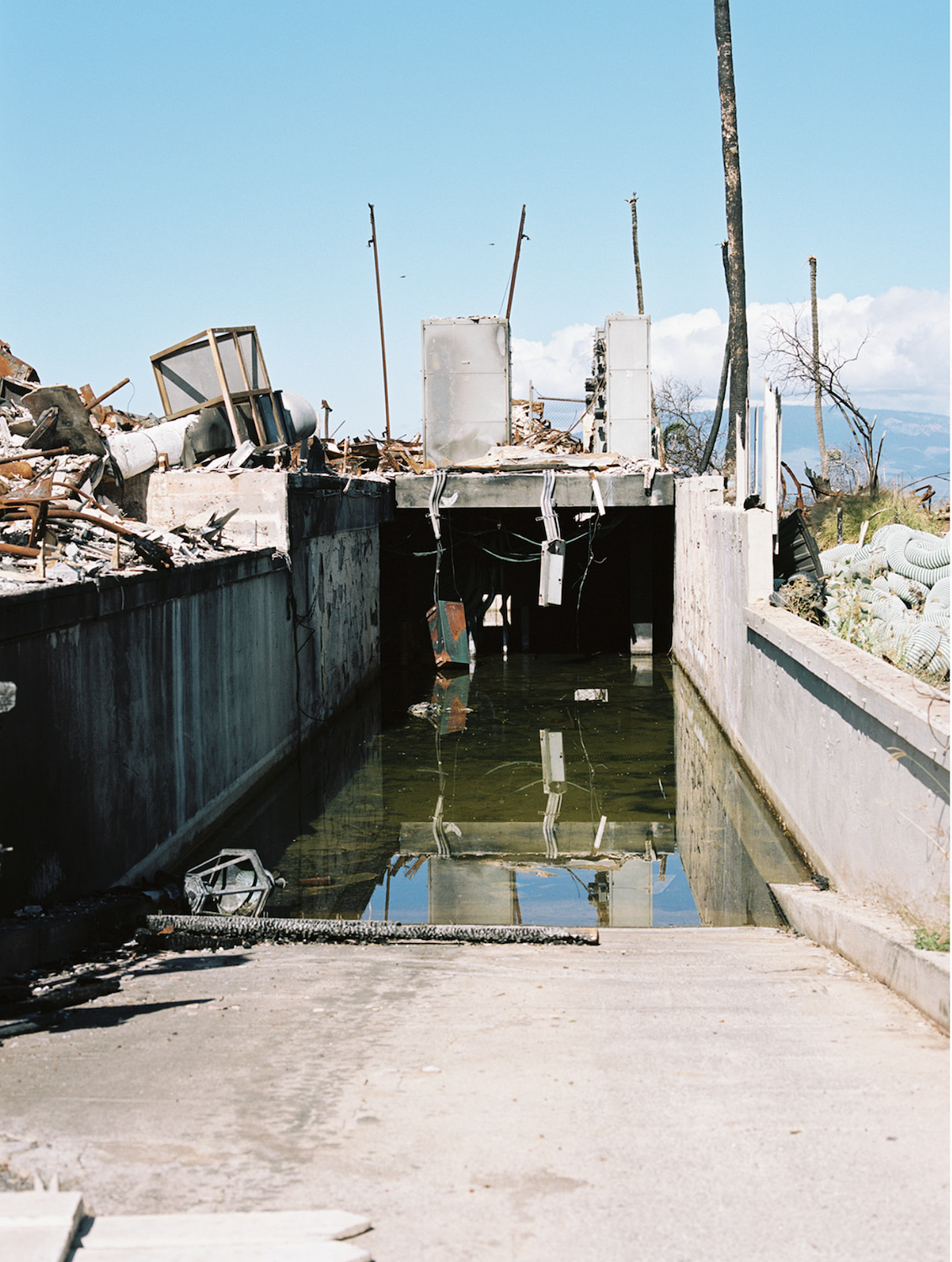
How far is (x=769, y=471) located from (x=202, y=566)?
5.58 m

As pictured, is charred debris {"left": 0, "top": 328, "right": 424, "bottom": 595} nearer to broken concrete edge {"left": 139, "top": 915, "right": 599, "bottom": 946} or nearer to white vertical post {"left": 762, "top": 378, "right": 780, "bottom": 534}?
broken concrete edge {"left": 139, "top": 915, "right": 599, "bottom": 946}

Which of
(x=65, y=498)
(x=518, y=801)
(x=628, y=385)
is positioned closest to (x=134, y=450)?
(x=65, y=498)

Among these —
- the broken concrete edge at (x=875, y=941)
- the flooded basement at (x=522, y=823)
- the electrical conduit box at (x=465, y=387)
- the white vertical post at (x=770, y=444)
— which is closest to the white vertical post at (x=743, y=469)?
the white vertical post at (x=770, y=444)

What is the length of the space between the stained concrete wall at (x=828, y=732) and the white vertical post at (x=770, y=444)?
368 mm

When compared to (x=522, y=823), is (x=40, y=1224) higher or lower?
higher

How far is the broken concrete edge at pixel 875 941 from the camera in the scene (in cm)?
429

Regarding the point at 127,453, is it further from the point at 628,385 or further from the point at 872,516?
the point at 628,385

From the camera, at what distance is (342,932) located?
20.7ft

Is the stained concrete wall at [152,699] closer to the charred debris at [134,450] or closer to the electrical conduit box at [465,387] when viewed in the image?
the charred debris at [134,450]

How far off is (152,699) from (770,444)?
6.42m

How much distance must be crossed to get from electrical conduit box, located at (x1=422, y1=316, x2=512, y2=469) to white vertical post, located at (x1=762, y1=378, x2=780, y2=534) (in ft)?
29.1

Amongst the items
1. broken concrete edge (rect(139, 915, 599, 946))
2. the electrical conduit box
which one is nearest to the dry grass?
the electrical conduit box

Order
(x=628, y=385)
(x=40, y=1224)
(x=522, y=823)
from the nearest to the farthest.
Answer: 1. (x=40, y=1224)
2. (x=522, y=823)
3. (x=628, y=385)

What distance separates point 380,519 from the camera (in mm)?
18594
